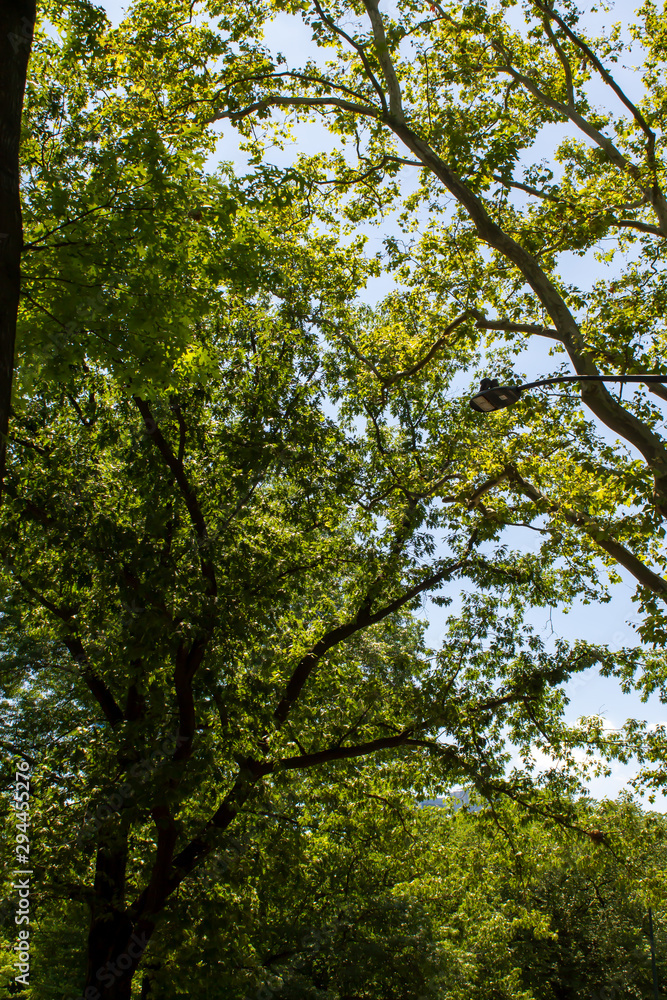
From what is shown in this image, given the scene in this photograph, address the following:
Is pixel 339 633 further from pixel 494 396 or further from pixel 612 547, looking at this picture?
pixel 494 396

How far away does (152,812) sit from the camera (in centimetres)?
738

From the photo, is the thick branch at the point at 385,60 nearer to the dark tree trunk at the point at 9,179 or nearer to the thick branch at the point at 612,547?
the thick branch at the point at 612,547

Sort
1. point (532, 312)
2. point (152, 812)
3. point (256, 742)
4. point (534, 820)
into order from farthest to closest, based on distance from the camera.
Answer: point (532, 312) → point (534, 820) → point (256, 742) → point (152, 812)

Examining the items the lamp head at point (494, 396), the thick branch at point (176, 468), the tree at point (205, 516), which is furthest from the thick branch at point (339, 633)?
the lamp head at point (494, 396)

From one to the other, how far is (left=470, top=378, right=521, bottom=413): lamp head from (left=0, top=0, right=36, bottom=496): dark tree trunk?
4.61 metres

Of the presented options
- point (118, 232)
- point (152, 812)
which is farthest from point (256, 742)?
point (118, 232)

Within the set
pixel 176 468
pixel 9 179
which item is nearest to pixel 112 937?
pixel 176 468

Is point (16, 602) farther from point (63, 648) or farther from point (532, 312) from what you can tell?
point (532, 312)

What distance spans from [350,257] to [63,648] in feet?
28.4

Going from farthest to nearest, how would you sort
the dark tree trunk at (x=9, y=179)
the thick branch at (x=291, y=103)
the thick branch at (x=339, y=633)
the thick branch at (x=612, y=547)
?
the thick branch at (x=291, y=103) < the thick branch at (x=339, y=633) < the thick branch at (x=612, y=547) < the dark tree trunk at (x=9, y=179)

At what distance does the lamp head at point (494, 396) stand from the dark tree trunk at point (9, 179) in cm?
461

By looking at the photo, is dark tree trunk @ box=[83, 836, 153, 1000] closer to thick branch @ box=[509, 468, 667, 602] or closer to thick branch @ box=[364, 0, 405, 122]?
thick branch @ box=[509, 468, 667, 602]

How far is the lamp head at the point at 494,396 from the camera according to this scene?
6.75 meters

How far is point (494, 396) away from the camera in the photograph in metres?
6.86
